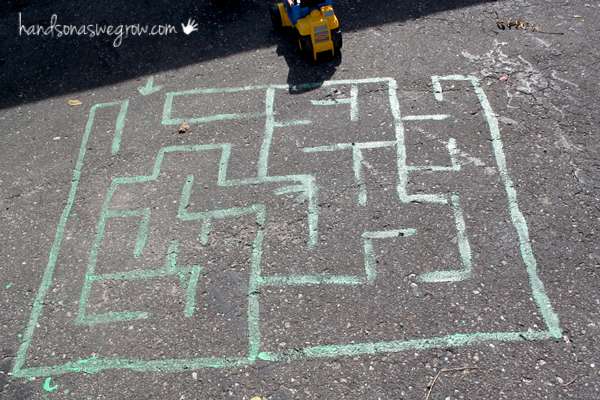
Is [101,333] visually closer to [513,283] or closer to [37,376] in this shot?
→ [37,376]

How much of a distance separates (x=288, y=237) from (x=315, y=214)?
0.30 metres

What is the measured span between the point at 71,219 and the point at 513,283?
3.48m

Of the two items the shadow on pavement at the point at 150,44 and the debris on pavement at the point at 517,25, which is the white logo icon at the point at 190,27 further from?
the debris on pavement at the point at 517,25

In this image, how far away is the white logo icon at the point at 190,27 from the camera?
6.77m

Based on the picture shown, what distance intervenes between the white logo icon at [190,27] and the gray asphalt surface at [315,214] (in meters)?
0.27

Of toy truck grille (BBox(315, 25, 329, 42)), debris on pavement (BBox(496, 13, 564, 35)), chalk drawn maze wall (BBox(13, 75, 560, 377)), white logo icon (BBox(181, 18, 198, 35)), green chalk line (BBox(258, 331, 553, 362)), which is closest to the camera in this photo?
green chalk line (BBox(258, 331, 553, 362))

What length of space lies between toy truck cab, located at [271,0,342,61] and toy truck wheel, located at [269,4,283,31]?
0.39 m

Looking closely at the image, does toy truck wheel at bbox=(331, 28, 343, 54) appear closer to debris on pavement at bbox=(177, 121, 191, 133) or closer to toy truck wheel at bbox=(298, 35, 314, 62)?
toy truck wheel at bbox=(298, 35, 314, 62)

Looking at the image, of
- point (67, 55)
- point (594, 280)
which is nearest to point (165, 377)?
point (594, 280)

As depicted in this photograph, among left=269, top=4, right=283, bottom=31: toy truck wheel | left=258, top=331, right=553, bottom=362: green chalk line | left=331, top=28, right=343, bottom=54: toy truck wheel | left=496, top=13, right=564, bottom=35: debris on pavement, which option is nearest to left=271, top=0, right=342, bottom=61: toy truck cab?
left=331, top=28, right=343, bottom=54: toy truck wheel

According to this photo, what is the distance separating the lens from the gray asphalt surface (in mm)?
3762

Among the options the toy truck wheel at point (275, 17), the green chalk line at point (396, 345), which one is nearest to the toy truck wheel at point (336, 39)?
the toy truck wheel at point (275, 17)

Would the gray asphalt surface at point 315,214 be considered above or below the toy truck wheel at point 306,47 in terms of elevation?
below

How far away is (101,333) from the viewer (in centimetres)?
406
